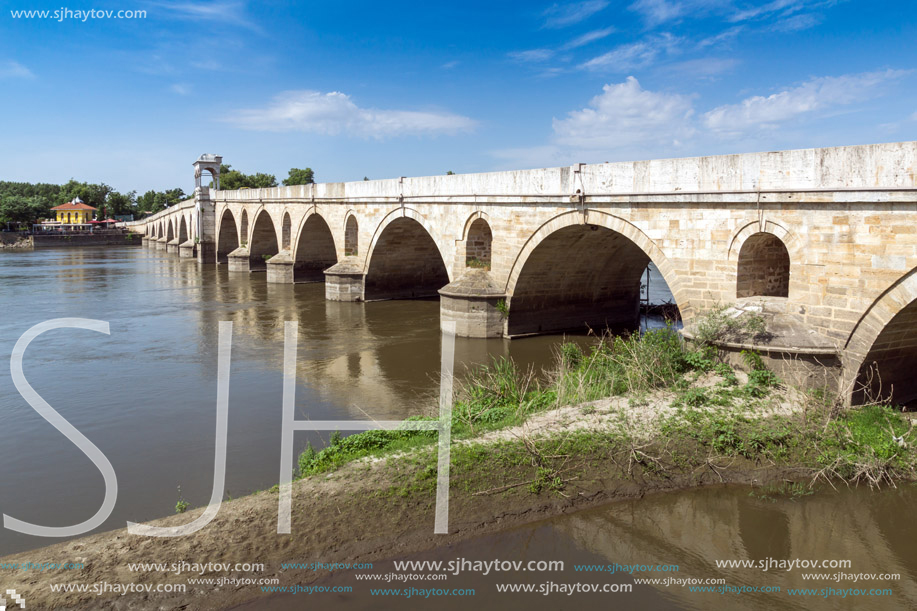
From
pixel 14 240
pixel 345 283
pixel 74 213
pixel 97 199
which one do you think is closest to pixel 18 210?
pixel 14 240

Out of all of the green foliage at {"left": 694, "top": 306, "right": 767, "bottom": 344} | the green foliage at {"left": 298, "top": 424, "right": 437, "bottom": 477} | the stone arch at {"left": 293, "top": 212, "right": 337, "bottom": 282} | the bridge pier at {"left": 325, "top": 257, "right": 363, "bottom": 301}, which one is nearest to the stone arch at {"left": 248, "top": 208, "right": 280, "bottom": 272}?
the stone arch at {"left": 293, "top": 212, "right": 337, "bottom": 282}

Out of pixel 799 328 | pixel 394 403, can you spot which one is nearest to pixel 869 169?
pixel 799 328

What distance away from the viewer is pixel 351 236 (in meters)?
19.9

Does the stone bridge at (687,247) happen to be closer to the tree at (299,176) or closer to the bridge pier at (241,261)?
the bridge pier at (241,261)

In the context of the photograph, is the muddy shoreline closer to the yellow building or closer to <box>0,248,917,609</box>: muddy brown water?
<box>0,248,917,609</box>: muddy brown water

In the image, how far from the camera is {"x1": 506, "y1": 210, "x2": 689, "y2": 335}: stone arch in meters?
12.0

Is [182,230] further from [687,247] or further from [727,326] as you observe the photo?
[727,326]

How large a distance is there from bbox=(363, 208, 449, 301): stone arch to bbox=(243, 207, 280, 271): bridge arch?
1068 centimetres

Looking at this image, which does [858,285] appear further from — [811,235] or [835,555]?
[835,555]

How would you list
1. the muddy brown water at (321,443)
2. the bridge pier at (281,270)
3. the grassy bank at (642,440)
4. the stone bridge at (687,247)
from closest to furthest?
the muddy brown water at (321,443)
the grassy bank at (642,440)
the stone bridge at (687,247)
the bridge pier at (281,270)

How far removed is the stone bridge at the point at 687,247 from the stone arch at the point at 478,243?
24 mm

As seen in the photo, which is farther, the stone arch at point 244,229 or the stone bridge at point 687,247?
the stone arch at point 244,229

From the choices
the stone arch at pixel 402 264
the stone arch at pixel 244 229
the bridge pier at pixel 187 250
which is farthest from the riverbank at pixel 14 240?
the stone arch at pixel 402 264

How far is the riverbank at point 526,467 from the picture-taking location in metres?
4.45
